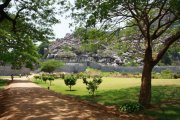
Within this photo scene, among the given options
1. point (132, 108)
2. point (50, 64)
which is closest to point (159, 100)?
point (132, 108)

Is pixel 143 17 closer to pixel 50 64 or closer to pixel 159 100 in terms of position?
pixel 159 100

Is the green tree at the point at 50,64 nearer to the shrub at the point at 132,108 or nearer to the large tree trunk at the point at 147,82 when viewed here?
the large tree trunk at the point at 147,82

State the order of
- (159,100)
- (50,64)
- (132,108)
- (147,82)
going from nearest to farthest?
(132,108) → (147,82) → (159,100) → (50,64)

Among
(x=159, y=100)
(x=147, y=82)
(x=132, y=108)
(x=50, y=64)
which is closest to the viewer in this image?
(x=132, y=108)


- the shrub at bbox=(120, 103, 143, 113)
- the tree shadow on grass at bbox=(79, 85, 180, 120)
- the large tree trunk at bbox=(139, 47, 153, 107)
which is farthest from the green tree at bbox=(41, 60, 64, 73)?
the shrub at bbox=(120, 103, 143, 113)

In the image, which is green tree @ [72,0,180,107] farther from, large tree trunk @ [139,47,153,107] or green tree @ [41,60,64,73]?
green tree @ [41,60,64,73]

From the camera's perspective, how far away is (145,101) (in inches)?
764

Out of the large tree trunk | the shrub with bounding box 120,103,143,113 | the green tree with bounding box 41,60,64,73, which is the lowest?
the shrub with bounding box 120,103,143,113

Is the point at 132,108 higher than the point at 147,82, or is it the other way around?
the point at 147,82

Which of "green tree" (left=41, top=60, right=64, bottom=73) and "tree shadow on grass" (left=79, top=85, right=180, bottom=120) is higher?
Result: "green tree" (left=41, top=60, right=64, bottom=73)

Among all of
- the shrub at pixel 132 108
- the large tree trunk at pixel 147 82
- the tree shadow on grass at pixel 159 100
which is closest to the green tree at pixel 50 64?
the tree shadow on grass at pixel 159 100

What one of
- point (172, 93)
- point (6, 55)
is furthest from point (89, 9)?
point (6, 55)

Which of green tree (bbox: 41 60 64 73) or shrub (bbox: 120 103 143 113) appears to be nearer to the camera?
shrub (bbox: 120 103 143 113)

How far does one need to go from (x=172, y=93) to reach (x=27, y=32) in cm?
1320
